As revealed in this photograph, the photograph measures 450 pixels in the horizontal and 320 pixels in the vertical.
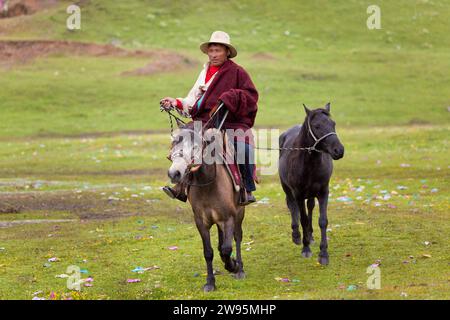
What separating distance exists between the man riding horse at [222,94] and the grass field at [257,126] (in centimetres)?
197

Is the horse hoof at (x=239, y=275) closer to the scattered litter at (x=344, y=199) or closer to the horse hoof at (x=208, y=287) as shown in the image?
the horse hoof at (x=208, y=287)

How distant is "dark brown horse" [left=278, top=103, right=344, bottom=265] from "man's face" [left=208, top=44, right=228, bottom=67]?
7.01ft

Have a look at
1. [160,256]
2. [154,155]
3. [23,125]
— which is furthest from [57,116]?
[160,256]

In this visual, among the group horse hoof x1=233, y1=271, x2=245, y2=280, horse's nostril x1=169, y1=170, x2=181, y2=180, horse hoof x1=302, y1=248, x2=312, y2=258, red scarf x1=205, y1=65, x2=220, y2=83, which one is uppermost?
A: red scarf x1=205, y1=65, x2=220, y2=83

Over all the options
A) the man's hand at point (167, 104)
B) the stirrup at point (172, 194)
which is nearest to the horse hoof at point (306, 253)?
the stirrup at point (172, 194)

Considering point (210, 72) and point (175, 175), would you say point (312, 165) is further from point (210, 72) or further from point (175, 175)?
point (175, 175)

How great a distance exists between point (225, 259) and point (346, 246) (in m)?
4.10

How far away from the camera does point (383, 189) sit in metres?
23.5

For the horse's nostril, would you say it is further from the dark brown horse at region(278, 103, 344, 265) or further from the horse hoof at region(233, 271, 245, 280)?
the dark brown horse at region(278, 103, 344, 265)

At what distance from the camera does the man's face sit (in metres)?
13.0

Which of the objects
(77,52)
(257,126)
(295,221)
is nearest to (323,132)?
(295,221)

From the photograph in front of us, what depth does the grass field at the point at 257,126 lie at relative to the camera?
13.6m

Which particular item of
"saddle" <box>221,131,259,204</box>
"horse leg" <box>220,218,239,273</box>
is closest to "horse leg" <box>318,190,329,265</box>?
"saddle" <box>221,131,259,204</box>
